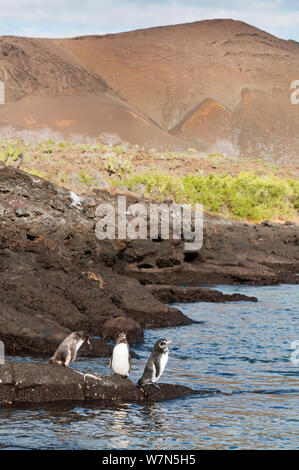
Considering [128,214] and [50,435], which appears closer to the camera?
[50,435]

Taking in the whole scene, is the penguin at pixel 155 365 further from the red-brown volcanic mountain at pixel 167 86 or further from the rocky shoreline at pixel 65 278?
the red-brown volcanic mountain at pixel 167 86

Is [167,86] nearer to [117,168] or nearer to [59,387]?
[117,168]

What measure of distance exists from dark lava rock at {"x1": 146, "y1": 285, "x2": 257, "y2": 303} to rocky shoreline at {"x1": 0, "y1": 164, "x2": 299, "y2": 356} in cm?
3

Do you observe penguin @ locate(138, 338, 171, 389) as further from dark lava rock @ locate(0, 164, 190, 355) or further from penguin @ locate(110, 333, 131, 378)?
dark lava rock @ locate(0, 164, 190, 355)

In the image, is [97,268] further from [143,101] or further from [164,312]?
[143,101]

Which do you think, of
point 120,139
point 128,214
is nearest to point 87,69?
point 120,139

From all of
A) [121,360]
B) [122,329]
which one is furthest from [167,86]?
[121,360]

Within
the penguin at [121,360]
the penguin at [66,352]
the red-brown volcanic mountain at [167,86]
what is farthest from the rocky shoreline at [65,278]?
the red-brown volcanic mountain at [167,86]

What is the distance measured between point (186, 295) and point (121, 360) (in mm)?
12387

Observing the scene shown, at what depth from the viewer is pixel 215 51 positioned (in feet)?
569

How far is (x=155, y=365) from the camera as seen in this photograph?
13.2 m

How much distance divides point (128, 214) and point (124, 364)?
54.1 feet

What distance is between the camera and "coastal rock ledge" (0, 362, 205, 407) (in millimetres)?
12492

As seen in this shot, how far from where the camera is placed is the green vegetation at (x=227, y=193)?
5056cm
